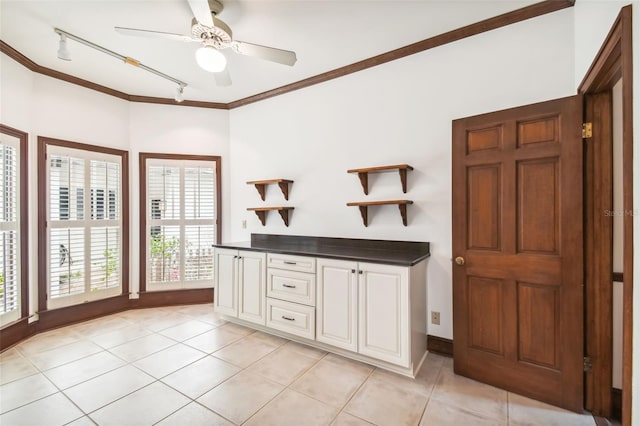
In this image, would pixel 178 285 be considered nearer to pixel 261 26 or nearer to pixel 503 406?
pixel 261 26

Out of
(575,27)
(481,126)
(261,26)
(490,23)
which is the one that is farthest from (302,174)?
(575,27)

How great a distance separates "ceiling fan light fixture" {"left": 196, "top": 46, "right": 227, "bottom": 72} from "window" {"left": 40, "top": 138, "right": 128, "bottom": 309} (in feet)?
7.73

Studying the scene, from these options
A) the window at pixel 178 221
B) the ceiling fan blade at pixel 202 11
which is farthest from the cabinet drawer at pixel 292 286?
the ceiling fan blade at pixel 202 11

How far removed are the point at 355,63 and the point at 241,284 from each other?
105 inches

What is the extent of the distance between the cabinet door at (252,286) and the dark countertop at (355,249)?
11 centimetres

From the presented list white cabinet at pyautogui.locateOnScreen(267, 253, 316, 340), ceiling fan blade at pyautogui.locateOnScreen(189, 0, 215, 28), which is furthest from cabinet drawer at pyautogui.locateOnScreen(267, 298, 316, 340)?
ceiling fan blade at pyautogui.locateOnScreen(189, 0, 215, 28)

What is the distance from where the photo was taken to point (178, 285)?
396 cm

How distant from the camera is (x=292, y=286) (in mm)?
2795

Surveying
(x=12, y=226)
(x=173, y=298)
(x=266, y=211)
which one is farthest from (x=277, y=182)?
Answer: (x=12, y=226)

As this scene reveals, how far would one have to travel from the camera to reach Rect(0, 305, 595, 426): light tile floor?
1.80 m

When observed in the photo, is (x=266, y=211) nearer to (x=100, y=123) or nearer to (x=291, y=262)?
(x=291, y=262)

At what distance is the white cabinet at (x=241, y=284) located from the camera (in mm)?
3041

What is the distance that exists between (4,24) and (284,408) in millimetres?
3763

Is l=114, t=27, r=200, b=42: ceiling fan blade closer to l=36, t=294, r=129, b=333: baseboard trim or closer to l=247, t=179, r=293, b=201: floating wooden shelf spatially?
l=247, t=179, r=293, b=201: floating wooden shelf
